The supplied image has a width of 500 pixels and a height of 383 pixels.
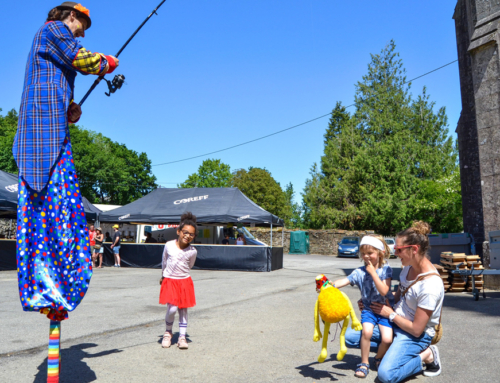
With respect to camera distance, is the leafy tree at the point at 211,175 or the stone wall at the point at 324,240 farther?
the leafy tree at the point at 211,175

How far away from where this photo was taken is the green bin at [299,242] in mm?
38625

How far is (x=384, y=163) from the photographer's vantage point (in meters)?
38.5

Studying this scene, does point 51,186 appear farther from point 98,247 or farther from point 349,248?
point 349,248

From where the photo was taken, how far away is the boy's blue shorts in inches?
152

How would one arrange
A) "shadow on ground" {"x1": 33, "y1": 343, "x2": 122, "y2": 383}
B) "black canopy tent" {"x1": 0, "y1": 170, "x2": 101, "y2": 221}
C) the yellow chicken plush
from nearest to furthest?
"shadow on ground" {"x1": 33, "y1": 343, "x2": 122, "y2": 383}
the yellow chicken plush
"black canopy tent" {"x1": 0, "y1": 170, "x2": 101, "y2": 221}

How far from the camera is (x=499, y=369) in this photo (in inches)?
153

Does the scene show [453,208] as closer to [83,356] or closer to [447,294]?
[447,294]

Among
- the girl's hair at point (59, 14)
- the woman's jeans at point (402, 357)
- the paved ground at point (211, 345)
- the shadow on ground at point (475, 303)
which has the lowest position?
the shadow on ground at point (475, 303)

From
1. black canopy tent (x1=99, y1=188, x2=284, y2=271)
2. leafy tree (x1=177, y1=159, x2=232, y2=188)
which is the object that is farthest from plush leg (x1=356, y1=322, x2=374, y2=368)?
leafy tree (x1=177, y1=159, x2=232, y2=188)

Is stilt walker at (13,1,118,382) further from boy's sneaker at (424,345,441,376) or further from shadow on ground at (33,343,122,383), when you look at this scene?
boy's sneaker at (424,345,441,376)

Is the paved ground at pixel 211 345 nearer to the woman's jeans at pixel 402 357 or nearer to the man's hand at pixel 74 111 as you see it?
the woman's jeans at pixel 402 357

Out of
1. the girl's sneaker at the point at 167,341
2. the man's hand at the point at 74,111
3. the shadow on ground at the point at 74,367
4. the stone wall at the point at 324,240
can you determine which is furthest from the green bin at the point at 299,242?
the man's hand at the point at 74,111

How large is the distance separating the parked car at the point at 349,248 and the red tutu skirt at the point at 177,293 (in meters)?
28.5

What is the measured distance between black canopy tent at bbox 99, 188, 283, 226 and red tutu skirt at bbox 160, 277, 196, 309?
11.9 m
